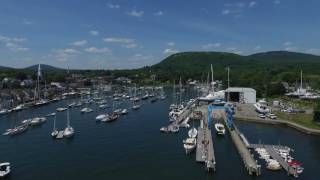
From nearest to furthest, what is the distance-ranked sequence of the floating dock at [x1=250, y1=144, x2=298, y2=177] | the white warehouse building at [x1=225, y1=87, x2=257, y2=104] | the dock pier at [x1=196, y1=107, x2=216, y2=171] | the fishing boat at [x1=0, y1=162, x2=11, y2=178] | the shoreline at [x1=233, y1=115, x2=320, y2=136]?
the floating dock at [x1=250, y1=144, x2=298, y2=177]
the fishing boat at [x1=0, y1=162, x2=11, y2=178]
the dock pier at [x1=196, y1=107, x2=216, y2=171]
the shoreline at [x1=233, y1=115, x2=320, y2=136]
the white warehouse building at [x1=225, y1=87, x2=257, y2=104]

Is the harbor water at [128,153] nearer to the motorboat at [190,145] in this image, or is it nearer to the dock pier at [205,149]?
the dock pier at [205,149]

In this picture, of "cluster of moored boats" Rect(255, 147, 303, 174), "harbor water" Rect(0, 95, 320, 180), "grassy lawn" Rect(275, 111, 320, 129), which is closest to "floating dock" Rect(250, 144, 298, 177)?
"cluster of moored boats" Rect(255, 147, 303, 174)

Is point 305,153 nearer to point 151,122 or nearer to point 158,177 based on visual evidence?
point 158,177

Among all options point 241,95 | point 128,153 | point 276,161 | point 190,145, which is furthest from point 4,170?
point 241,95

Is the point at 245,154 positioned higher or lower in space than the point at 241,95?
lower

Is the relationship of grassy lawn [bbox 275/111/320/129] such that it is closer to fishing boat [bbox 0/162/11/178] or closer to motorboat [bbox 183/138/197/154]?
motorboat [bbox 183/138/197/154]

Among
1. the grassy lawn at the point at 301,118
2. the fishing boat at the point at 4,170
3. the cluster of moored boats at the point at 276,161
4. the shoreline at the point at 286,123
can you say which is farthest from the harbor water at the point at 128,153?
the grassy lawn at the point at 301,118

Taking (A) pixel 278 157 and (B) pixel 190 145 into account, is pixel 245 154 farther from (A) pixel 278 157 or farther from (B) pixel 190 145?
(B) pixel 190 145
